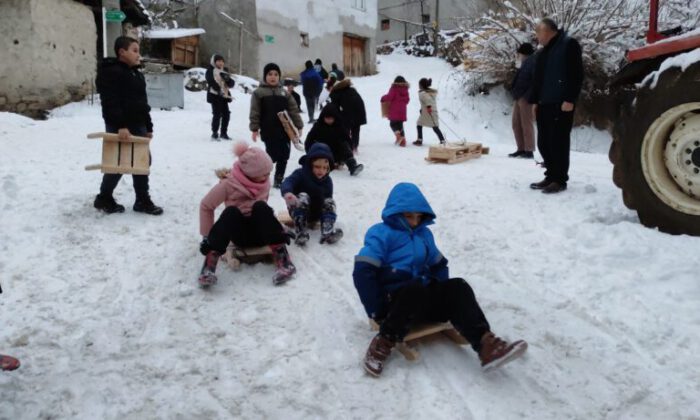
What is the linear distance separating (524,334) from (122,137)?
4002 millimetres

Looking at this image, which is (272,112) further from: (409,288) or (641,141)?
(409,288)

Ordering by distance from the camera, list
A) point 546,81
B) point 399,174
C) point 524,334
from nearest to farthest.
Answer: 1. point 524,334
2. point 546,81
3. point 399,174

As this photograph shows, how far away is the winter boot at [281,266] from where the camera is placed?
13.6 feet

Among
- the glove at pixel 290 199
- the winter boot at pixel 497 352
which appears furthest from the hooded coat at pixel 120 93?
the winter boot at pixel 497 352

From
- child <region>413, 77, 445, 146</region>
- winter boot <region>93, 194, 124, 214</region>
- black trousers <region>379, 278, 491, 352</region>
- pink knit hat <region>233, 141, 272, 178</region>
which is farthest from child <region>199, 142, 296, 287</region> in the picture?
child <region>413, 77, 445, 146</region>

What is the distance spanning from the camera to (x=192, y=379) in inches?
114

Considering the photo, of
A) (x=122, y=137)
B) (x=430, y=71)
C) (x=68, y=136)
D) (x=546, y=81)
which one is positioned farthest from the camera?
(x=430, y=71)

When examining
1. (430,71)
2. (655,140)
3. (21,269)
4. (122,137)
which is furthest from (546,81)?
(430,71)

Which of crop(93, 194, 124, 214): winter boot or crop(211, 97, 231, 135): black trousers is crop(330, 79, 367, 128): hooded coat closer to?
crop(211, 97, 231, 135): black trousers

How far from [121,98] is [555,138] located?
445 centimetres

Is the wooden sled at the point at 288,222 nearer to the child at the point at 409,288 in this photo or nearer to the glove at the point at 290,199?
the glove at the point at 290,199

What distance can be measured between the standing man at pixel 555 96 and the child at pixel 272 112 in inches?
122

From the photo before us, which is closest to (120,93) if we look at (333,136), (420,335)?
(333,136)

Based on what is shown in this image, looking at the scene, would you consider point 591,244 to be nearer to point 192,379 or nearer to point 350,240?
point 350,240
